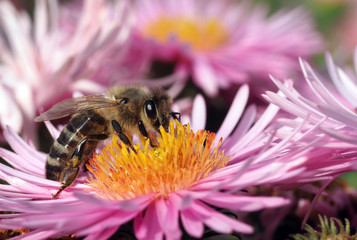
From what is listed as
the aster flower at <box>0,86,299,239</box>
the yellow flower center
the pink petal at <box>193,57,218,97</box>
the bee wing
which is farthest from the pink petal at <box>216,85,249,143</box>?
the yellow flower center

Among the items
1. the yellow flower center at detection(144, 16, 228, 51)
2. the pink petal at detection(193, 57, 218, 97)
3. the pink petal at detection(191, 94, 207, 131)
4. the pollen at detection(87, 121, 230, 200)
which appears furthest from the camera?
the yellow flower center at detection(144, 16, 228, 51)

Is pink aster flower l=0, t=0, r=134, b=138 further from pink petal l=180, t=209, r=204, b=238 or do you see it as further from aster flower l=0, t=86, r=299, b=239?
pink petal l=180, t=209, r=204, b=238

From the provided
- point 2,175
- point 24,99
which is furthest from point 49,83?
point 2,175

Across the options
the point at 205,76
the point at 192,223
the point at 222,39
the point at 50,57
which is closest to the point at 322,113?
the point at 192,223

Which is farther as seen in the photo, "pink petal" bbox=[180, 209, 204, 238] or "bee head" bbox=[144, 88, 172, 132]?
"bee head" bbox=[144, 88, 172, 132]

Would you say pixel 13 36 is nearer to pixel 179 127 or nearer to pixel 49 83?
pixel 49 83

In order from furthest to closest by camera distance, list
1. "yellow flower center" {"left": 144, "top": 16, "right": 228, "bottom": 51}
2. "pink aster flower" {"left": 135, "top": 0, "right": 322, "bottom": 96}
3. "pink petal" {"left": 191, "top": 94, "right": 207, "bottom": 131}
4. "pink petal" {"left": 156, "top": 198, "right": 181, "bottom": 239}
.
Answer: "yellow flower center" {"left": 144, "top": 16, "right": 228, "bottom": 51} → "pink aster flower" {"left": 135, "top": 0, "right": 322, "bottom": 96} → "pink petal" {"left": 191, "top": 94, "right": 207, "bottom": 131} → "pink petal" {"left": 156, "top": 198, "right": 181, "bottom": 239}
